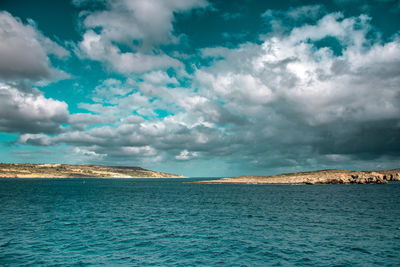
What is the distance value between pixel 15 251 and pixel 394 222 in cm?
6085

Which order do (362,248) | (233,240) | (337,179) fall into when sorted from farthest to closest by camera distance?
(337,179) < (233,240) < (362,248)

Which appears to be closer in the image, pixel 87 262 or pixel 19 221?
pixel 87 262

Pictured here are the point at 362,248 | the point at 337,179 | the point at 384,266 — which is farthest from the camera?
the point at 337,179

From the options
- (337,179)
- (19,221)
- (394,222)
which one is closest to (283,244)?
(394,222)

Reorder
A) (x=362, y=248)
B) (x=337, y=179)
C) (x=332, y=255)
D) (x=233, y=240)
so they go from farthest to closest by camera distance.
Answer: (x=337, y=179) → (x=233, y=240) → (x=362, y=248) → (x=332, y=255)

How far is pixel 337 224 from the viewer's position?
4478cm

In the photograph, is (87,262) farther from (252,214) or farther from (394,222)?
(394,222)

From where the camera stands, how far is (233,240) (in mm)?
35031

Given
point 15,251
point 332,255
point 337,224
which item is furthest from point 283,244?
point 15,251

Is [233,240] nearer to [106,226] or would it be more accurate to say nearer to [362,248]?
[362,248]

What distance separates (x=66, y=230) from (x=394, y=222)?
5860cm

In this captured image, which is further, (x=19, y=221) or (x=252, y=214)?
(x=252, y=214)

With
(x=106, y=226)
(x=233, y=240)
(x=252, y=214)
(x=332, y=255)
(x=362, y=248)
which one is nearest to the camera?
(x=332, y=255)

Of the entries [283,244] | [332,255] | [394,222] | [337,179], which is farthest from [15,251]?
[337,179]
